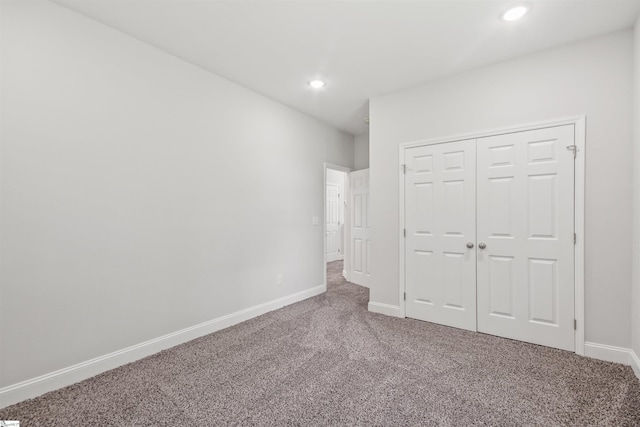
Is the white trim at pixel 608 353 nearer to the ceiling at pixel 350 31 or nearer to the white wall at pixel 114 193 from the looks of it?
the ceiling at pixel 350 31

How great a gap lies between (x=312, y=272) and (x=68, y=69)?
351 centimetres

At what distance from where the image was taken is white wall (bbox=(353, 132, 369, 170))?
17.5 feet

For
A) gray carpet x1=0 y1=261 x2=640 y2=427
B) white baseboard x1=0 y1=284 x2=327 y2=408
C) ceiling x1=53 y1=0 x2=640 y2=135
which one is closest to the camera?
gray carpet x1=0 y1=261 x2=640 y2=427

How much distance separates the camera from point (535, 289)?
2.76 metres

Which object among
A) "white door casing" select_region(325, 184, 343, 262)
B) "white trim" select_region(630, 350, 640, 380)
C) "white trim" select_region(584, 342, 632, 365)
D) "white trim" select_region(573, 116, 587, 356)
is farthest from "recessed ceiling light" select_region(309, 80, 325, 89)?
"white door casing" select_region(325, 184, 343, 262)

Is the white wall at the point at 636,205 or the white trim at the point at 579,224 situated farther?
the white trim at the point at 579,224

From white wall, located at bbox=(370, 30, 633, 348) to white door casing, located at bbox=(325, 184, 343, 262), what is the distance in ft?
15.6

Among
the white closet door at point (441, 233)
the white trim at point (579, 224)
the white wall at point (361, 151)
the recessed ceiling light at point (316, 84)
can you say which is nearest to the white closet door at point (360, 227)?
the white wall at point (361, 151)

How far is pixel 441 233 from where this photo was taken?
3266mm

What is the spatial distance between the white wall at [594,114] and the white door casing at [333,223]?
4753mm

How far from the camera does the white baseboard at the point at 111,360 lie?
6.37 ft

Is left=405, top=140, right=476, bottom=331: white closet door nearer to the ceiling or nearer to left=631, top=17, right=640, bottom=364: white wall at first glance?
the ceiling

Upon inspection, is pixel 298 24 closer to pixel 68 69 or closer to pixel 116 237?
pixel 68 69

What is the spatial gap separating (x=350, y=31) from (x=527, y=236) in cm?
246
